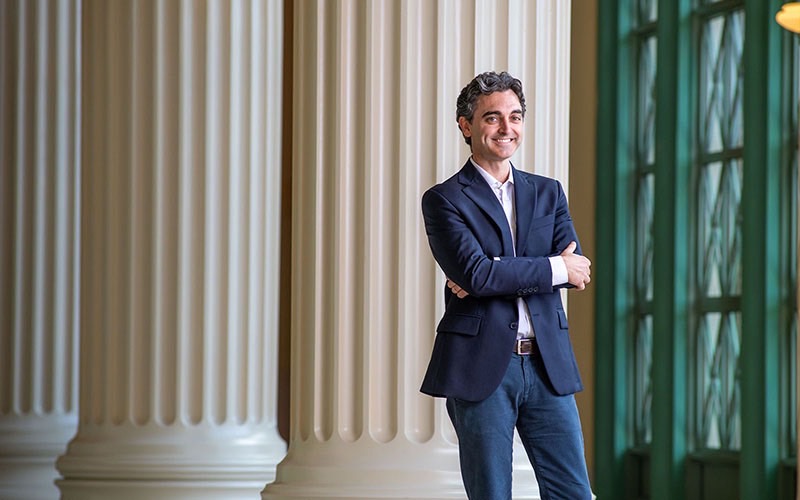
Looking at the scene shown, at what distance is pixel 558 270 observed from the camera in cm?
402

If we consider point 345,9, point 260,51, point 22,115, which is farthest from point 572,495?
point 22,115

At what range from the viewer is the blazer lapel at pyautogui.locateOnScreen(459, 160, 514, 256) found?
4098 mm

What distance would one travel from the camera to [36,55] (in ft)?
30.2

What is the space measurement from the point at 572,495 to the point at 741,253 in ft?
14.4

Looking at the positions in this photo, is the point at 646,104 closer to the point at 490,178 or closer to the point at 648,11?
the point at 648,11

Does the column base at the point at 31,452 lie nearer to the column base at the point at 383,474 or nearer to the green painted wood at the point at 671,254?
the column base at the point at 383,474

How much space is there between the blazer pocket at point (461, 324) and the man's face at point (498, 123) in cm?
48

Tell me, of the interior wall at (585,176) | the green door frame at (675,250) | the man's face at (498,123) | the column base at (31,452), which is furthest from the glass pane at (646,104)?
the man's face at (498,123)

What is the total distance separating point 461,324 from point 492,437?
348mm

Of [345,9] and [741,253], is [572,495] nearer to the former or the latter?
[345,9]

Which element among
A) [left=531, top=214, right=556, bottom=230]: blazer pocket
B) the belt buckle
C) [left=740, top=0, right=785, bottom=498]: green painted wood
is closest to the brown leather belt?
the belt buckle

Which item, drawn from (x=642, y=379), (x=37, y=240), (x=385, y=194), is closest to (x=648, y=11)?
(x=642, y=379)

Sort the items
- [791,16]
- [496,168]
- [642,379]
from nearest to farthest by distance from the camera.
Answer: [496,168] < [791,16] < [642,379]

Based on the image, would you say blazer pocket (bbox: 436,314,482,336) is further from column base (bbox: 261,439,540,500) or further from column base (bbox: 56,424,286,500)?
column base (bbox: 56,424,286,500)
